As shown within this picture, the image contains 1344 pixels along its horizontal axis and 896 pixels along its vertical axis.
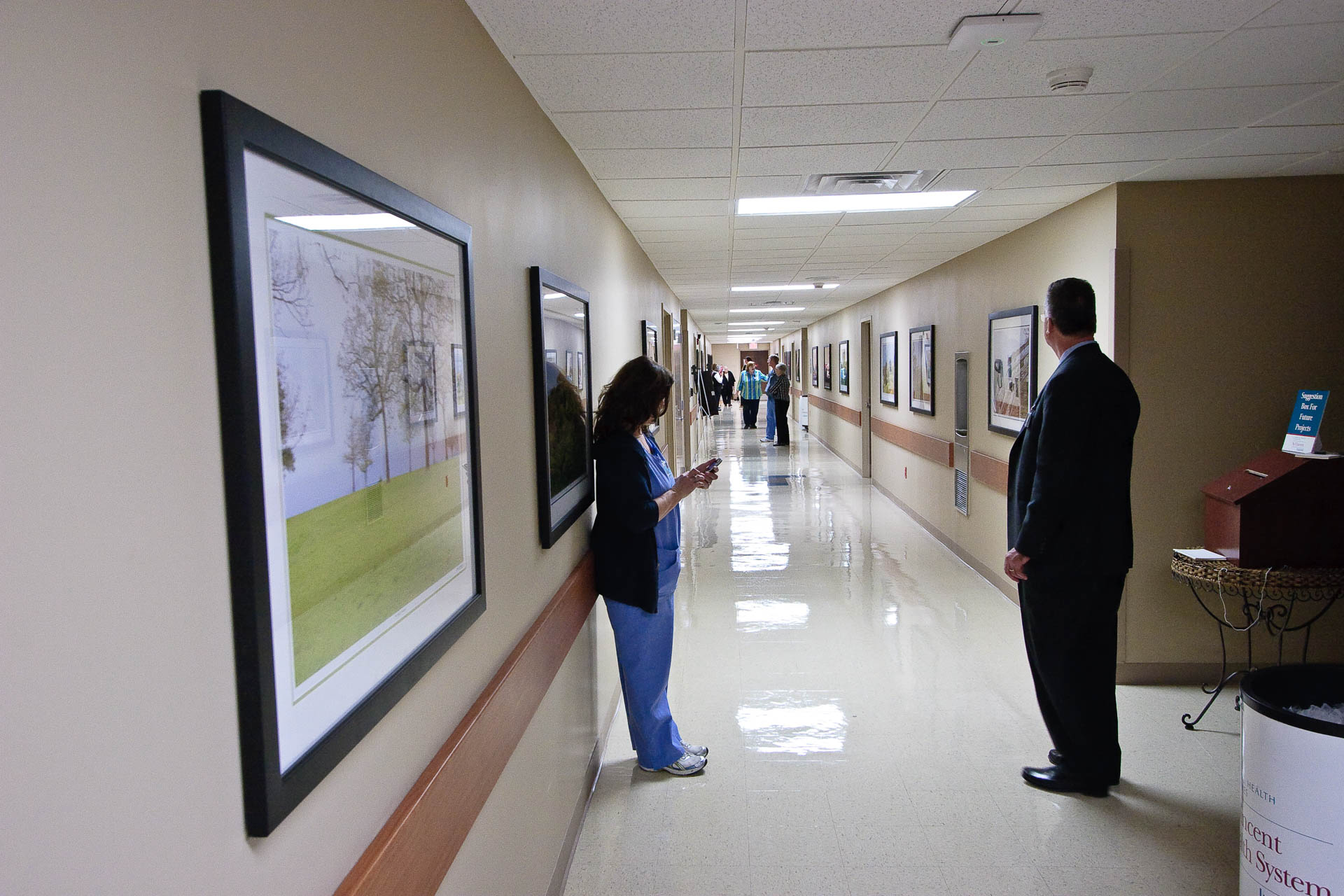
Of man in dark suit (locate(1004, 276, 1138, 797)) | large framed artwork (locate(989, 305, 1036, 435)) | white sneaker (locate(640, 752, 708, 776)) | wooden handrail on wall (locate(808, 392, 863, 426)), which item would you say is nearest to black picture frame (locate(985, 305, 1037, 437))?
large framed artwork (locate(989, 305, 1036, 435))

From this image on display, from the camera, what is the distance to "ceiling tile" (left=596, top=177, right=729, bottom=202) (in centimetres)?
407

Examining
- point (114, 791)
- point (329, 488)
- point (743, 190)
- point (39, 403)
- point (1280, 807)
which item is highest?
point (743, 190)

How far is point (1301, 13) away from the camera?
7.47 feet

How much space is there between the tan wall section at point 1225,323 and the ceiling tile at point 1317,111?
41.5 inches

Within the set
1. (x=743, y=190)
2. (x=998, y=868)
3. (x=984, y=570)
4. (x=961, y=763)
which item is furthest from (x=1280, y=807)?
(x=984, y=570)

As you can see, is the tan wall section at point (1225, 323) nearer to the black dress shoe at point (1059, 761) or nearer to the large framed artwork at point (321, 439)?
the black dress shoe at point (1059, 761)

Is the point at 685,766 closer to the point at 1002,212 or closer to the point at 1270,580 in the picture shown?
the point at 1270,580

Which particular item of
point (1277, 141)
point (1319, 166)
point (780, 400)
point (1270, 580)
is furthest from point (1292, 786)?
point (780, 400)

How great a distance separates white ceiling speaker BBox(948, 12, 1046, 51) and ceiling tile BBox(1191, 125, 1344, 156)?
169 cm

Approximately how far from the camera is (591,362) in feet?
12.2

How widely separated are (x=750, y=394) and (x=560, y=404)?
17489 mm

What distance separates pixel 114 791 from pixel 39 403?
0.35m

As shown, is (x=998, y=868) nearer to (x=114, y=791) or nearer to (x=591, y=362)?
(x=591, y=362)

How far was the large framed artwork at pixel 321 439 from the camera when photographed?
96cm
